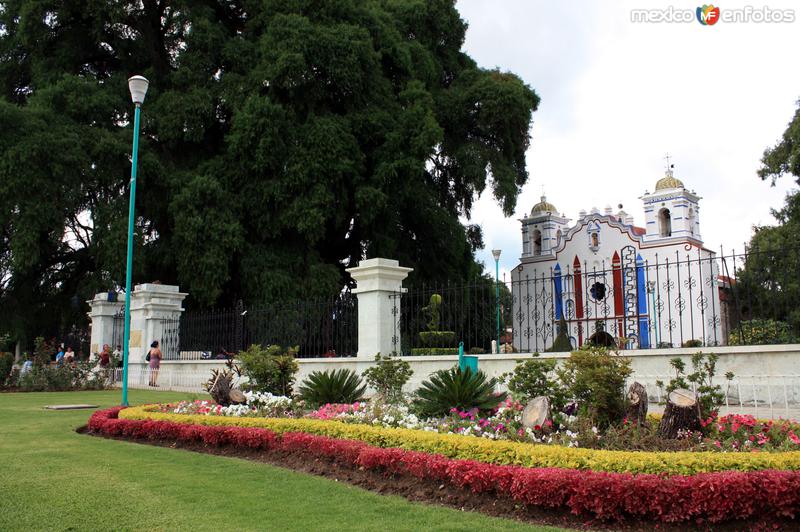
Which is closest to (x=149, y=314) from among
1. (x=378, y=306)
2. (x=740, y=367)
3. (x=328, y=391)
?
(x=378, y=306)

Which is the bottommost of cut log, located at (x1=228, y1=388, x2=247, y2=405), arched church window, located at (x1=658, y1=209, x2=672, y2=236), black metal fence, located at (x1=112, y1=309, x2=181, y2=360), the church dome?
cut log, located at (x1=228, y1=388, x2=247, y2=405)

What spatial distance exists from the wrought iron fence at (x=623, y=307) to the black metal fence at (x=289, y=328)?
119 centimetres

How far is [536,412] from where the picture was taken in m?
6.63

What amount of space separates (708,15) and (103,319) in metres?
18.1

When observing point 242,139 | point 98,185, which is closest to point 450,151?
point 242,139

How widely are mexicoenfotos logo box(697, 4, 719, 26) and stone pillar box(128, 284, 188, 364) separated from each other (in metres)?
14.8

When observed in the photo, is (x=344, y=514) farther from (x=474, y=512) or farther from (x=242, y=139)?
(x=242, y=139)

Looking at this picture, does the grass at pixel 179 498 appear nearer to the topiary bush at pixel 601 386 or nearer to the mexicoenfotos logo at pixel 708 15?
the topiary bush at pixel 601 386

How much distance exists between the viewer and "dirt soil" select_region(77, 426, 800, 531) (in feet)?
15.3

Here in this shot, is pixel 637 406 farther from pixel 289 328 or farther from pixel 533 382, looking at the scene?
pixel 289 328

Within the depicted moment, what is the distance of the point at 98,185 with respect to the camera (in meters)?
22.1

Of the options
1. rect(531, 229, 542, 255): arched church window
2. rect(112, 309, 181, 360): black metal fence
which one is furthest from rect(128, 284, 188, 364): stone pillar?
rect(531, 229, 542, 255): arched church window

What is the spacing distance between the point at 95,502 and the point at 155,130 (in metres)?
19.6

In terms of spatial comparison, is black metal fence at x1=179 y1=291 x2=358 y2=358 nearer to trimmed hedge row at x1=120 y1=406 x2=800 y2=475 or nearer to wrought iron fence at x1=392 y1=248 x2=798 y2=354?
wrought iron fence at x1=392 y1=248 x2=798 y2=354
